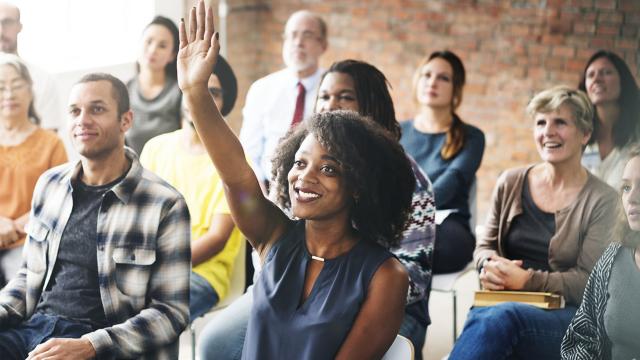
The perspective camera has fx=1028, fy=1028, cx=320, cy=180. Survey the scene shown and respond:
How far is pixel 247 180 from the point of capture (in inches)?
102

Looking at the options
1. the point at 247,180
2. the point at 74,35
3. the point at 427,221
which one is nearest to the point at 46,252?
the point at 247,180

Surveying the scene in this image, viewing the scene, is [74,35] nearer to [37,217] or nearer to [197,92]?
[37,217]

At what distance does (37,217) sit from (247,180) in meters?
0.84

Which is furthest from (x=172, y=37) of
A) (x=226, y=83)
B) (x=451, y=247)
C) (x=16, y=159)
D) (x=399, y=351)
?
(x=399, y=351)

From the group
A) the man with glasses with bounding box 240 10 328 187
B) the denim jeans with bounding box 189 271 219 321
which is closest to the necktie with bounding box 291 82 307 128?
the man with glasses with bounding box 240 10 328 187

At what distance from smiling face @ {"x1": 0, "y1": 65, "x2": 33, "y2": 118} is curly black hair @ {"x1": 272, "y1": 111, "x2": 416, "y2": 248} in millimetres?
1215

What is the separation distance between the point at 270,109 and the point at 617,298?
200 cm

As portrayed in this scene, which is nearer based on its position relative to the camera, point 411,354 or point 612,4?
point 411,354

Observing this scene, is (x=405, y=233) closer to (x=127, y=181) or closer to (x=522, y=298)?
(x=522, y=298)

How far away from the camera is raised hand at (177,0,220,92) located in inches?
101

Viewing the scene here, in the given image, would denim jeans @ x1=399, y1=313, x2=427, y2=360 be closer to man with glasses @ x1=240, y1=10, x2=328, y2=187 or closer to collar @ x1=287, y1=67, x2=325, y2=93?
man with glasses @ x1=240, y1=10, x2=328, y2=187

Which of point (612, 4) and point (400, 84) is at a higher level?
point (612, 4)

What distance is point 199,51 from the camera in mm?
2578

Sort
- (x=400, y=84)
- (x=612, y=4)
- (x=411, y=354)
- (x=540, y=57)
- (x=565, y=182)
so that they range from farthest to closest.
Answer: (x=400, y=84), (x=540, y=57), (x=612, y=4), (x=565, y=182), (x=411, y=354)
